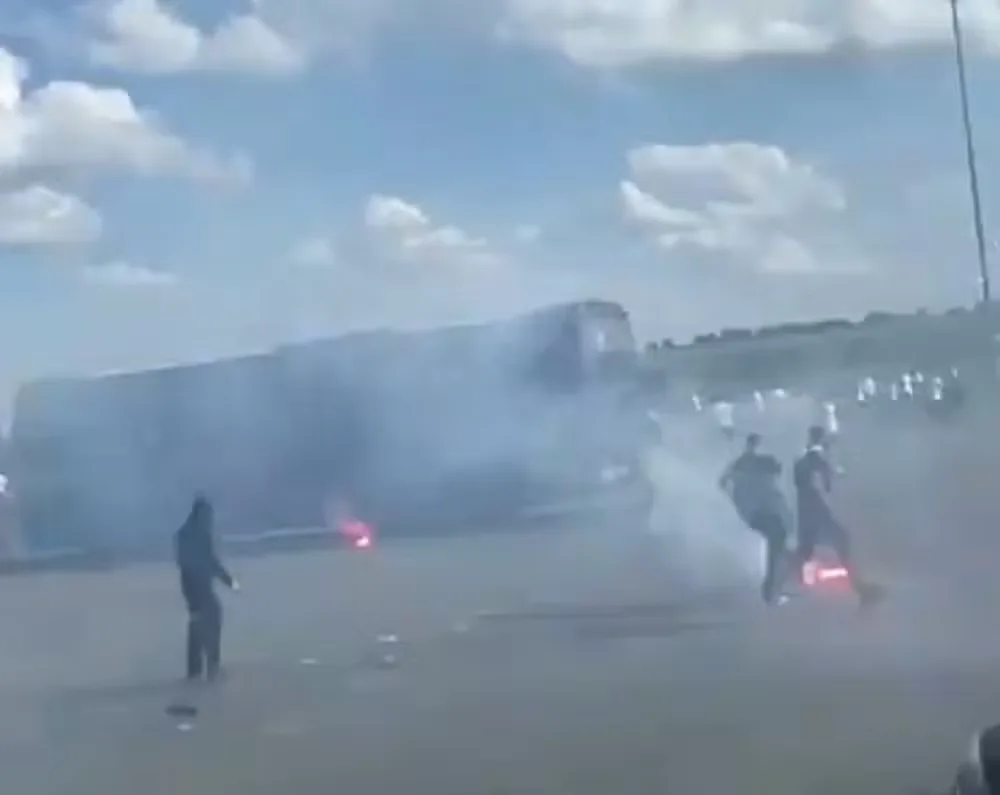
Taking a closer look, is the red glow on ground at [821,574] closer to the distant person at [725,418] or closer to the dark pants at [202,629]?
the distant person at [725,418]

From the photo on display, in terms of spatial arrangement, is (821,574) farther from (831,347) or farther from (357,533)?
(357,533)

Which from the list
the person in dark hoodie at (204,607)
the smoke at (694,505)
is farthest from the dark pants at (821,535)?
the person in dark hoodie at (204,607)

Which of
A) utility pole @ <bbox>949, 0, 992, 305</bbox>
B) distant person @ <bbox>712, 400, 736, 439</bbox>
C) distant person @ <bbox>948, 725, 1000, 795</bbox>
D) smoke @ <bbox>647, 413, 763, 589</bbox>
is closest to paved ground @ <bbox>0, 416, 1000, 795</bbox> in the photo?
smoke @ <bbox>647, 413, 763, 589</bbox>

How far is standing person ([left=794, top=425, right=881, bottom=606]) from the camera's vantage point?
16.6ft

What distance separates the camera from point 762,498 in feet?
16.6

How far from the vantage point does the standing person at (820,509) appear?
16.6 ft

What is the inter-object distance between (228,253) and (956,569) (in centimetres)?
212

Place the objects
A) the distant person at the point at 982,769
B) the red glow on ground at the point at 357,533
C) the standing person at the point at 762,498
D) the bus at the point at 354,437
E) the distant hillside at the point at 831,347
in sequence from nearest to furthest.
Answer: the distant person at the point at 982,769 → the bus at the point at 354,437 → the red glow on ground at the point at 357,533 → the distant hillside at the point at 831,347 → the standing person at the point at 762,498

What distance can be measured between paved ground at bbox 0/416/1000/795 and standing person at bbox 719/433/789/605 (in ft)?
0.29

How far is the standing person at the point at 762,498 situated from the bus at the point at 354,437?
0.32 m

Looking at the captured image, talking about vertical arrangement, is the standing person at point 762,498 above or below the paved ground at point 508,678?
above

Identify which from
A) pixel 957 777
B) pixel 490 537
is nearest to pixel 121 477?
pixel 490 537

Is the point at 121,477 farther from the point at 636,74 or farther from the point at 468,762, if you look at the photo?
the point at 636,74

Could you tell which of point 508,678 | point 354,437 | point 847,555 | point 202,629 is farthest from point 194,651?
point 847,555
